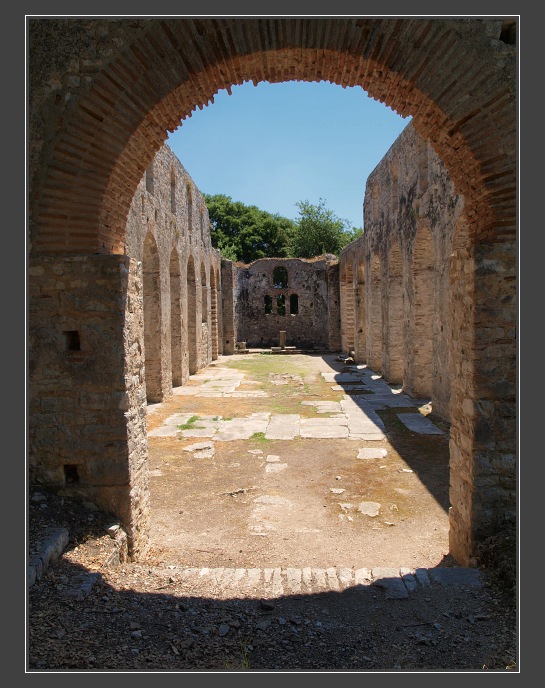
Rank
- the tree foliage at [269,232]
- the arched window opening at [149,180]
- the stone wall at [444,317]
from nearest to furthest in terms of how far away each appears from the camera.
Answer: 1. the stone wall at [444,317]
2. the arched window opening at [149,180]
3. the tree foliage at [269,232]

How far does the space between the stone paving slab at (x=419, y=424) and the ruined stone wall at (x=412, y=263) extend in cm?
43

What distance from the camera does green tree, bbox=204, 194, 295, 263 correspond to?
43062 mm

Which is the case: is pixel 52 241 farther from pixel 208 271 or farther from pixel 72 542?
pixel 208 271

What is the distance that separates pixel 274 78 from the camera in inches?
183

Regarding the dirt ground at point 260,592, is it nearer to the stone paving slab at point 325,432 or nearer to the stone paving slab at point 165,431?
the stone paving slab at point 325,432

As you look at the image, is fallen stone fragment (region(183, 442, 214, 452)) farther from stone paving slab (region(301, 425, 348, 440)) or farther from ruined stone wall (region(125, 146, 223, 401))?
ruined stone wall (region(125, 146, 223, 401))

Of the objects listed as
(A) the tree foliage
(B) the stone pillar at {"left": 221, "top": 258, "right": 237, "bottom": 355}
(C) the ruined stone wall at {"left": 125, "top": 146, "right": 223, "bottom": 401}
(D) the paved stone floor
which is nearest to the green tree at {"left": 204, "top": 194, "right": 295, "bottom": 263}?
(A) the tree foliage

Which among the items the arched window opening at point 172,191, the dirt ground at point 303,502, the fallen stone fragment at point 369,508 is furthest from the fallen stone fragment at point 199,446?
the arched window opening at point 172,191

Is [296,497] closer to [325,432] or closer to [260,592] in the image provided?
[260,592]

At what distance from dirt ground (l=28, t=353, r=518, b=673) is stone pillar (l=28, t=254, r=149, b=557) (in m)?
0.24

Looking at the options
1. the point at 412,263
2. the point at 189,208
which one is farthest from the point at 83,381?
the point at 189,208

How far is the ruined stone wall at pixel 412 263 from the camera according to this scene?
10.3 m

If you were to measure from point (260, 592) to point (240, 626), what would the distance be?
52cm

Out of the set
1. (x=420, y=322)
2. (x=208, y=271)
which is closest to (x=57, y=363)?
(x=420, y=322)
